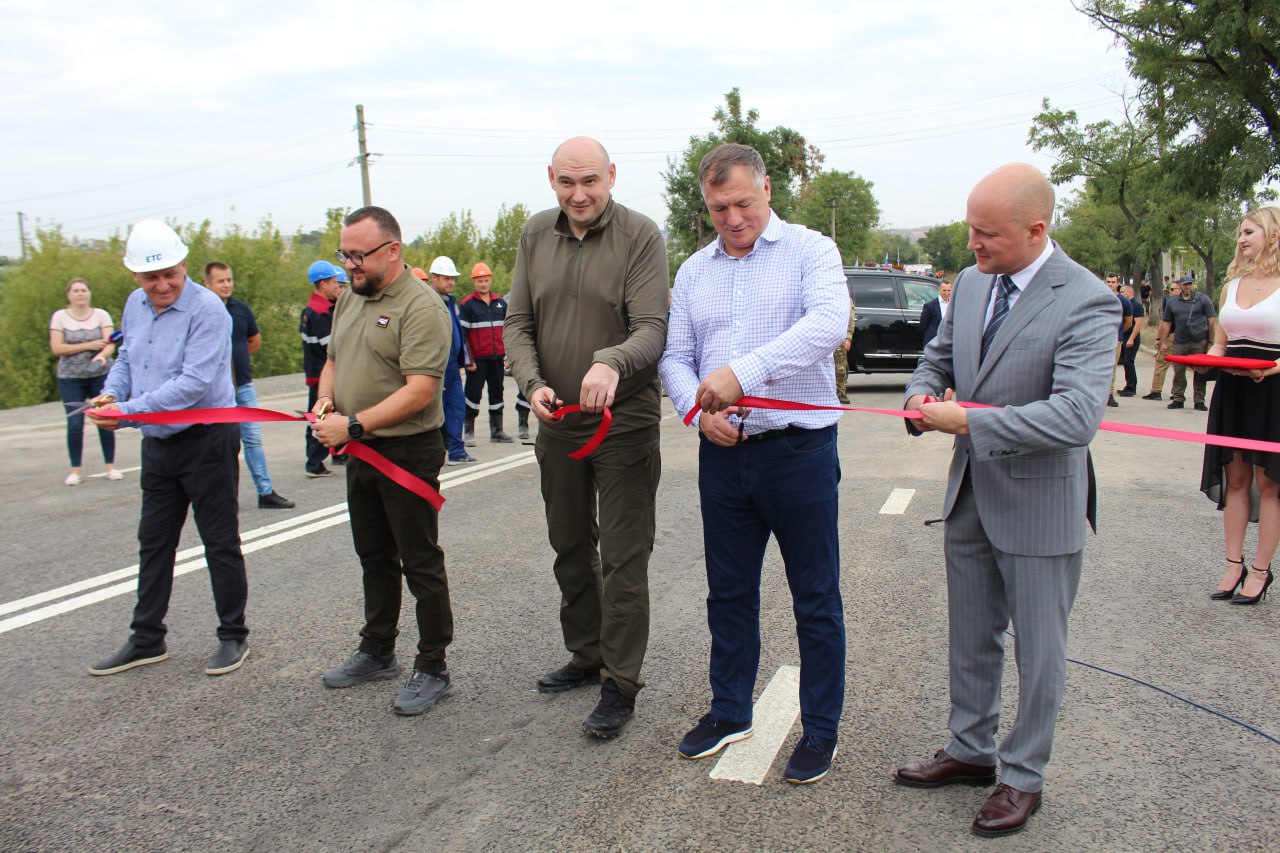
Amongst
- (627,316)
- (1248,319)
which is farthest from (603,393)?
(1248,319)

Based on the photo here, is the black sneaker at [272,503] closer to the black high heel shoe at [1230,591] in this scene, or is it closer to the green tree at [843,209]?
the black high heel shoe at [1230,591]

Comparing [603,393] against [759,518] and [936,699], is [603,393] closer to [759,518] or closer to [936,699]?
A: [759,518]

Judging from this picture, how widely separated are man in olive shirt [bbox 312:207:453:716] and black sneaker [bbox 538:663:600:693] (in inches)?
16.2

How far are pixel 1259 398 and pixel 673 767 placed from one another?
3.88 meters

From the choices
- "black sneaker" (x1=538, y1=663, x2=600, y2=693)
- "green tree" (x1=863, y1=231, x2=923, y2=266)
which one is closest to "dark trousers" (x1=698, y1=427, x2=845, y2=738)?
"black sneaker" (x1=538, y1=663, x2=600, y2=693)

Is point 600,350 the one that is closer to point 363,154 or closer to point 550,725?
point 550,725

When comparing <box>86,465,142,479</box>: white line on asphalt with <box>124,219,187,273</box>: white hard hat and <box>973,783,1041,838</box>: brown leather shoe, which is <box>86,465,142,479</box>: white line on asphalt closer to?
<box>124,219,187,273</box>: white hard hat

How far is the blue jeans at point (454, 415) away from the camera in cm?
1059

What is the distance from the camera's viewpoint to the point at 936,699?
4.00 m

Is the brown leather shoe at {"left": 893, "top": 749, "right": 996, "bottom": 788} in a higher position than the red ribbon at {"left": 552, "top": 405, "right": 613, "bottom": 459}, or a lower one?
lower

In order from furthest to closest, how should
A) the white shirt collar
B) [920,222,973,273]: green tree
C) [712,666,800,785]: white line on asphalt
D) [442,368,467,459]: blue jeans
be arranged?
[920,222,973,273]: green tree, [442,368,467,459]: blue jeans, [712,666,800,785]: white line on asphalt, the white shirt collar

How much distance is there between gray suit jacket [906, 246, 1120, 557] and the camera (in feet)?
9.15

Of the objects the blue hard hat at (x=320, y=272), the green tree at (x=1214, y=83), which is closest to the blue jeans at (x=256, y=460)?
the blue hard hat at (x=320, y=272)

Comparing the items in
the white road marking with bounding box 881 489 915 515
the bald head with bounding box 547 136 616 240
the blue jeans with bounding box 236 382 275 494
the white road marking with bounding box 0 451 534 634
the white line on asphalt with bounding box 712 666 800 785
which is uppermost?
the bald head with bounding box 547 136 616 240
